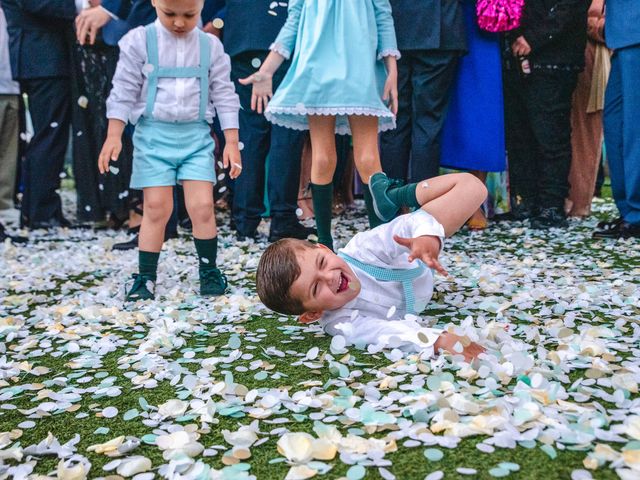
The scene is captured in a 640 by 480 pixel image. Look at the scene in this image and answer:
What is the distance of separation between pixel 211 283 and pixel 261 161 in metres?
1.53

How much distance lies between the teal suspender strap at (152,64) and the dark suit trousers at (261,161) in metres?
1.25

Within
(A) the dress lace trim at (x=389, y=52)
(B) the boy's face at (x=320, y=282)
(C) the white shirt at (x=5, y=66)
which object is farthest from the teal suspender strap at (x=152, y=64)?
(C) the white shirt at (x=5, y=66)

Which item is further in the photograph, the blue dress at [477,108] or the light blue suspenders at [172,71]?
the blue dress at [477,108]

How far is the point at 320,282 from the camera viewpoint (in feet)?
6.29

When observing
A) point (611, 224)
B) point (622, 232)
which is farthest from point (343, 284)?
point (611, 224)

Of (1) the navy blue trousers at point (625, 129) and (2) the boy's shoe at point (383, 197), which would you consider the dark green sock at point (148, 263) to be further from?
(1) the navy blue trousers at point (625, 129)

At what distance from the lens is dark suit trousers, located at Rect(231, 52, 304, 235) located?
4012 mm

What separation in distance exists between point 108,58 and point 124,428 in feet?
11.3

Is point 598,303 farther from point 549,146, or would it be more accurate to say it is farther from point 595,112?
point 595,112

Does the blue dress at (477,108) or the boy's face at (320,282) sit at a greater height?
the blue dress at (477,108)

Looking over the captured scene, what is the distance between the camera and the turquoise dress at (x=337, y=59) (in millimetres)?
2887

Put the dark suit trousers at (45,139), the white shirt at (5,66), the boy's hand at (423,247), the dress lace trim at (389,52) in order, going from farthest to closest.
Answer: the white shirt at (5,66) < the dark suit trousers at (45,139) < the dress lace trim at (389,52) < the boy's hand at (423,247)

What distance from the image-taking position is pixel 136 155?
285cm

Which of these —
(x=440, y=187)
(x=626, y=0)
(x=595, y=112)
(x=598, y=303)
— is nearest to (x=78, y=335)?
(x=440, y=187)
